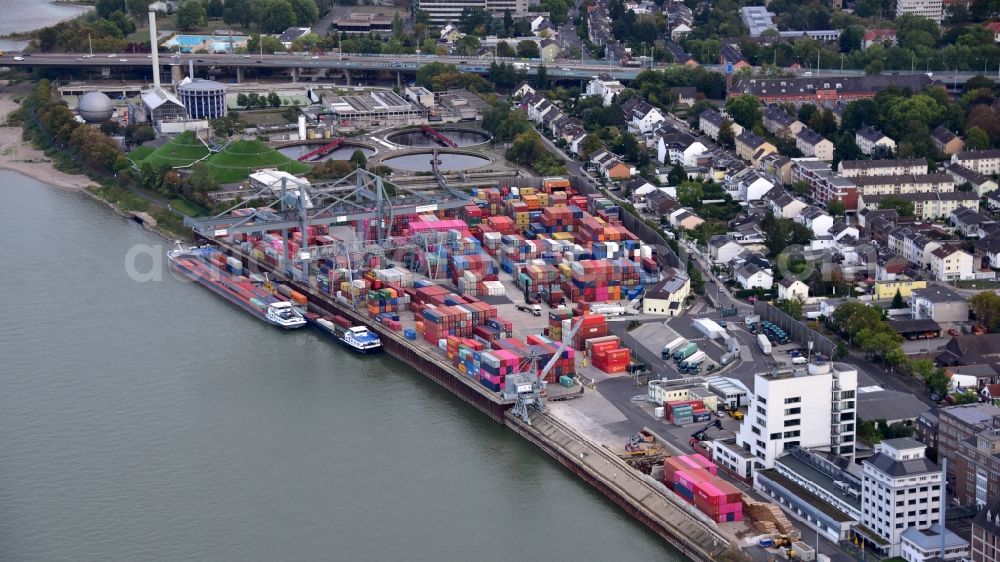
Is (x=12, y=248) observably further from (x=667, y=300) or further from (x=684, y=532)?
(x=684, y=532)

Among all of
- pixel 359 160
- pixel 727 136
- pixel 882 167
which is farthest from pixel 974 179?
pixel 359 160

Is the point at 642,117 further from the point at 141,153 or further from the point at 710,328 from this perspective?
the point at 710,328

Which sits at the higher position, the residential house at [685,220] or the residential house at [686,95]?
the residential house at [686,95]

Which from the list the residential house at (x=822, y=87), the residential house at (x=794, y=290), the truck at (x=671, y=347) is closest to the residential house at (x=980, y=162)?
the residential house at (x=822, y=87)

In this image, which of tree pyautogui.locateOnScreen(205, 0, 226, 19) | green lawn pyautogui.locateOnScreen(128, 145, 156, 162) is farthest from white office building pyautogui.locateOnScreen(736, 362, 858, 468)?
tree pyautogui.locateOnScreen(205, 0, 226, 19)

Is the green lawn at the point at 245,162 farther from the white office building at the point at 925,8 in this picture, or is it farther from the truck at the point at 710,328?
the white office building at the point at 925,8

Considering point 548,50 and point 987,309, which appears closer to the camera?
point 987,309
